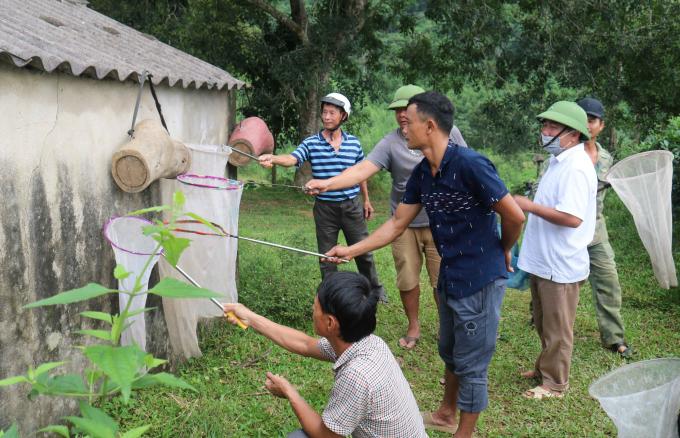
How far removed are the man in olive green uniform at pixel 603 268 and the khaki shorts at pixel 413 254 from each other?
3.84 ft

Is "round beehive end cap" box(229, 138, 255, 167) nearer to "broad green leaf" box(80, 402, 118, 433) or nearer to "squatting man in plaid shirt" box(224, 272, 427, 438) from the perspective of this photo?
"squatting man in plaid shirt" box(224, 272, 427, 438)

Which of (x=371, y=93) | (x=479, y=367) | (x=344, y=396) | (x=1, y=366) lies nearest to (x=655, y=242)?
(x=479, y=367)

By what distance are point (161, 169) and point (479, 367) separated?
6.60ft

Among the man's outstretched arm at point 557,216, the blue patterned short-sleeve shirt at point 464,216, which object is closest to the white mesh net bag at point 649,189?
the man's outstretched arm at point 557,216

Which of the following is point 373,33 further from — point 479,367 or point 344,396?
point 344,396

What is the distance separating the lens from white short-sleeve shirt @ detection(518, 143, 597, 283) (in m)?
4.15

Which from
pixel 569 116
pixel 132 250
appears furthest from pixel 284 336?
pixel 569 116

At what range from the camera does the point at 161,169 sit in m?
3.94

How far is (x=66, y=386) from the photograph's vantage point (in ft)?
5.68

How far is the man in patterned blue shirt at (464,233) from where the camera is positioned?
3387 mm

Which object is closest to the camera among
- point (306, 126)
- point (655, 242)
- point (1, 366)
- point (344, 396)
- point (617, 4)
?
point (344, 396)

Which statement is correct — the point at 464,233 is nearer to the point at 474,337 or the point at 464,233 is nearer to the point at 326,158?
→ the point at 474,337

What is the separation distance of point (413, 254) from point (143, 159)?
2.18 meters

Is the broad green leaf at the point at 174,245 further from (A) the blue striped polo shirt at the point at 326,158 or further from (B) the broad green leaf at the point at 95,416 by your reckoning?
(A) the blue striped polo shirt at the point at 326,158
